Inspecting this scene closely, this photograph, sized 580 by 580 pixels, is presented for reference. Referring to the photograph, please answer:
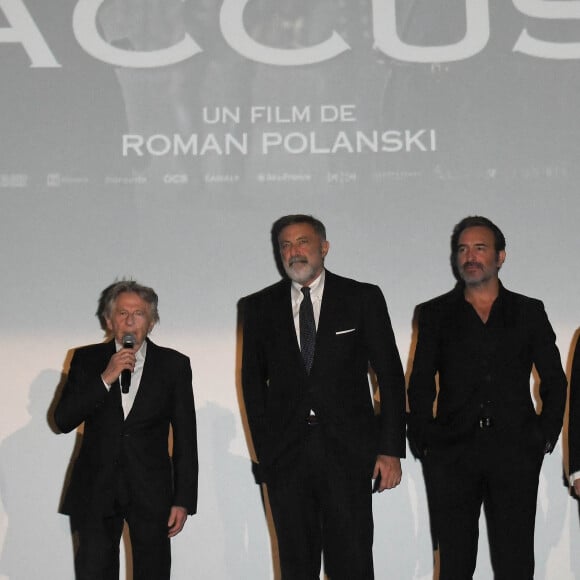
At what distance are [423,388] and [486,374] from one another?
272mm

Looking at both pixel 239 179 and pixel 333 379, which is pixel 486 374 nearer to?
pixel 333 379

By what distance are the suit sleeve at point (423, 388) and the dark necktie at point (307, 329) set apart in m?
0.48

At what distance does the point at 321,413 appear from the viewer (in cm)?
378

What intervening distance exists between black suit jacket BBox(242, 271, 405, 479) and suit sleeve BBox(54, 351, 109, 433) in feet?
1.99

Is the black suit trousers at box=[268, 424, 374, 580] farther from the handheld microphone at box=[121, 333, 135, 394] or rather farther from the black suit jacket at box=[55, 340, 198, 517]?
the handheld microphone at box=[121, 333, 135, 394]

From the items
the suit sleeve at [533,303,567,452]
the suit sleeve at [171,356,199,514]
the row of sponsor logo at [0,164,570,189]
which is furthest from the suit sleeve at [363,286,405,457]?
the row of sponsor logo at [0,164,570,189]

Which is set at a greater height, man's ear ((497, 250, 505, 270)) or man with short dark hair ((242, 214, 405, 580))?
man's ear ((497, 250, 505, 270))

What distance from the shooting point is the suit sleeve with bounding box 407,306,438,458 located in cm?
401

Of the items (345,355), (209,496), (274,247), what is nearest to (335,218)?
(274,247)

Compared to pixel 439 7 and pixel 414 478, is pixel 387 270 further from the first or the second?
pixel 439 7

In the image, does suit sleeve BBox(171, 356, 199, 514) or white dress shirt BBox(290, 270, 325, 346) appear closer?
suit sleeve BBox(171, 356, 199, 514)

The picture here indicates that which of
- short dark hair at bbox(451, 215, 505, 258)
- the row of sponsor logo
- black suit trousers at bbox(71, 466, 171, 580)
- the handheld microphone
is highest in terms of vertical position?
the row of sponsor logo

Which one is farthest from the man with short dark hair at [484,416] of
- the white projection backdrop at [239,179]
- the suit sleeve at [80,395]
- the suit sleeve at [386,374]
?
the suit sleeve at [80,395]

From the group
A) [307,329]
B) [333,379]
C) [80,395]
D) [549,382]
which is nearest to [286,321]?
[307,329]
